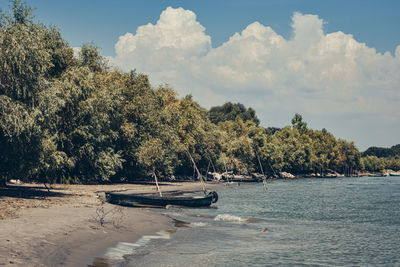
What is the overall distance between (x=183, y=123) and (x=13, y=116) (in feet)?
213

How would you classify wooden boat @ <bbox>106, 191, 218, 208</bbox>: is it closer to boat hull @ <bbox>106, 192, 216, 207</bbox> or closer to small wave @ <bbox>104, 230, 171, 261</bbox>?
boat hull @ <bbox>106, 192, 216, 207</bbox>

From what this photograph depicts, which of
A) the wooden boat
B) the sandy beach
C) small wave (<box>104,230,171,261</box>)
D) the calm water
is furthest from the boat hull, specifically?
small wave (<box>104,230,171,261</box>)

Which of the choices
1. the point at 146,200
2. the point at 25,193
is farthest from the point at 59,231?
the point at 146,200

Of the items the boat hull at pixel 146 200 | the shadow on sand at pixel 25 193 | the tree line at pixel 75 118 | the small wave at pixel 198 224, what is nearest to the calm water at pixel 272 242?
the small wave at pixel 198 224

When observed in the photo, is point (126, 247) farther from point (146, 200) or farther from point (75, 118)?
point (75, 118)

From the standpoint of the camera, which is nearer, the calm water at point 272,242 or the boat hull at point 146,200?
the calm water at point 272,242

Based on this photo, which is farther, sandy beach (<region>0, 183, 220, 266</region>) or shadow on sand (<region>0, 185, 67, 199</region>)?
shadow on sand (<region>0, 185, 67, 199</region>)

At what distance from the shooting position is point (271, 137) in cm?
16362

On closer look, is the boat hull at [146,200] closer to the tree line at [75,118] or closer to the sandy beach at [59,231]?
the tree line at [75,118]

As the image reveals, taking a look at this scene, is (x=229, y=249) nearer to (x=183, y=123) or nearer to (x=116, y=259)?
(x=116, y=259)

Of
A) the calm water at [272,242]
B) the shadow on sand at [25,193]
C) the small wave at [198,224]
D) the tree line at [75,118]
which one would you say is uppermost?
the tree line at [75,118]

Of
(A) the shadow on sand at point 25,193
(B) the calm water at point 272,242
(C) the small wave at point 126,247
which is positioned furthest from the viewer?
(A) the shadow on sand at point 25,193

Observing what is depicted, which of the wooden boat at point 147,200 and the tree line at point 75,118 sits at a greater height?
the tree line at point 75,118

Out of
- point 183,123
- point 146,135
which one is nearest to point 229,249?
point 146,135
